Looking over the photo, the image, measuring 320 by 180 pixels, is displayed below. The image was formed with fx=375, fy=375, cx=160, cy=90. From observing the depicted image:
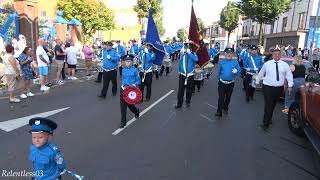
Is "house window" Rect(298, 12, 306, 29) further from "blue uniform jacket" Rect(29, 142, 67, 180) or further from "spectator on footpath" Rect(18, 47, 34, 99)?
"blue uniform jacket" Rect(29, 142, 67, 180)

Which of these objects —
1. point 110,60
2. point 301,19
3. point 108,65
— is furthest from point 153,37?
point 301,19

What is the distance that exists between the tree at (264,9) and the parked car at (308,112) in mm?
28653

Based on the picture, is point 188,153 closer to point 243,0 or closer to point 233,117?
point 233,117

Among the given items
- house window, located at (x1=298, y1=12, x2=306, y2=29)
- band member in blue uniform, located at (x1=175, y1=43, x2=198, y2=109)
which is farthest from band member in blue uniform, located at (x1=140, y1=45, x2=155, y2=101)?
house window, located at (x1=298, y1=12, x2=306, y2=29)

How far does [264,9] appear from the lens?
119 feet

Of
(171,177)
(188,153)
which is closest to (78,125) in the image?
(188,153)

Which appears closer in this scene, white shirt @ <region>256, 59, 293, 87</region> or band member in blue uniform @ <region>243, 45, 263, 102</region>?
white shirt @ <region>256, 59, 293, 87</region>

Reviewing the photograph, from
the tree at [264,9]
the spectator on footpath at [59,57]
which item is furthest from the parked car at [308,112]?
the tree at [264,9]

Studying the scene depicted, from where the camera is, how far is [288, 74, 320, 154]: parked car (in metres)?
6.20

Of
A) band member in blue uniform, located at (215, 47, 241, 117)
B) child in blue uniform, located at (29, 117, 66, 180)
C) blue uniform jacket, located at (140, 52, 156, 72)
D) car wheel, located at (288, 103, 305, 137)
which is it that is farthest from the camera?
blue uniform jacket, located at (140, 52, 156, 72)

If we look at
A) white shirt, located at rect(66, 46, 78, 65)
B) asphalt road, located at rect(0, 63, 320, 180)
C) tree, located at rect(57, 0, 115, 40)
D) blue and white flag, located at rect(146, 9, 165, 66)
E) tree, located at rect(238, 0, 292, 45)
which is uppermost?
tree, located at rect(238, 0, 292, 45)

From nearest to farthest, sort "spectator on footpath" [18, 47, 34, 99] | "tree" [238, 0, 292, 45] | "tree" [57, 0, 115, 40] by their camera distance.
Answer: "spectator on footpath" [18, 47, 34, 99] → "tree" [57, 0, 115, 40] → "tree" [238, 0, 292, 45]

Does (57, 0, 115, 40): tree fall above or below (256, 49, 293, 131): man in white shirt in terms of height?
above

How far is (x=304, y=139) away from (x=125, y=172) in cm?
424
